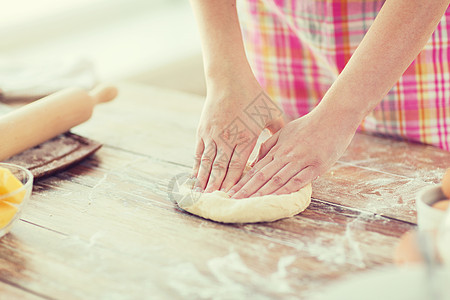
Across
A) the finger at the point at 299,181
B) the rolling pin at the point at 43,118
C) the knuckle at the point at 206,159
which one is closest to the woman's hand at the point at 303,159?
the finger at the point at 299,181

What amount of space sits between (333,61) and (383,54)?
17.2 inches

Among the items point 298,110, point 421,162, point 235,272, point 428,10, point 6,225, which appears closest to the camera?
point 235,272

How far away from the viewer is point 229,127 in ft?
4.18

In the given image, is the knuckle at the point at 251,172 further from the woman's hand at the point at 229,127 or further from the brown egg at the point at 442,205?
the brown egg at the point at 442,205

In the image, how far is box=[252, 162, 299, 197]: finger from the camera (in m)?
1.13

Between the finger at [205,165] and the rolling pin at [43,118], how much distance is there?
1.32ft

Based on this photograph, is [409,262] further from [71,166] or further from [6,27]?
[6,27]

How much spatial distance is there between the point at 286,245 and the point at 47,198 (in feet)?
1.80

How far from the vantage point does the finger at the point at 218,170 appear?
117 centimetres

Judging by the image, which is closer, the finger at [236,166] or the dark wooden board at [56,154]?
the finger at [236,166]

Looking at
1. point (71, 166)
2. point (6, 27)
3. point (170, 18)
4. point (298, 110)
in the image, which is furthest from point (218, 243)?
point (170, 18)

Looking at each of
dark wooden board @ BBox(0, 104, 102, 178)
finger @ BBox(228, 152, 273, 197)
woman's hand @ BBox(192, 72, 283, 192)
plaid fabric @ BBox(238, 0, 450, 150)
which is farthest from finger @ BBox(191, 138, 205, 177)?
plaid fabric @ BBox(238, 0, 450, 150)

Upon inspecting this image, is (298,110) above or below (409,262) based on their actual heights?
below

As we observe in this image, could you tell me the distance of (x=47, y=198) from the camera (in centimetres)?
118
